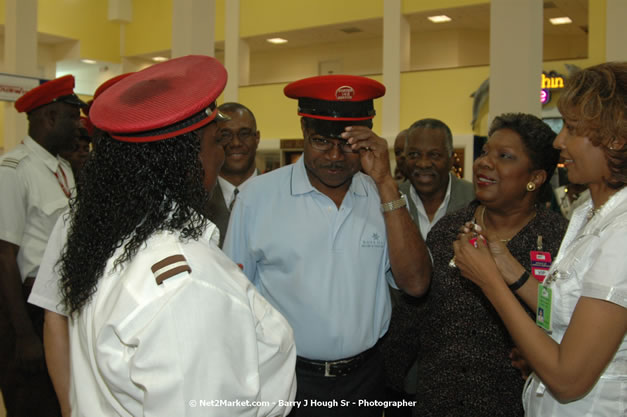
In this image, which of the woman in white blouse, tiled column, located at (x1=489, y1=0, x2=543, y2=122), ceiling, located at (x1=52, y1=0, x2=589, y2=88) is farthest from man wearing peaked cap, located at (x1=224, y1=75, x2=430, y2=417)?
ceiling, located at (x1=52, y1=0, x2=589, y2=88)

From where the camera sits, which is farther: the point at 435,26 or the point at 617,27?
the point at 435,26

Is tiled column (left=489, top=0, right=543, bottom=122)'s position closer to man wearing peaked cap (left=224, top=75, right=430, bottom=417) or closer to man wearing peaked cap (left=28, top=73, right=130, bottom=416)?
man wearing peaked cap (left=224, top=75, right=430, bottom=417)

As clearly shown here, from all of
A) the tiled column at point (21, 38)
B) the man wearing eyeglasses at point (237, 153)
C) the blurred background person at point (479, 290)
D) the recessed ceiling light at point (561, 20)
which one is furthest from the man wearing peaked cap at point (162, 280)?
the recessed ceiling light at point (561, 20)

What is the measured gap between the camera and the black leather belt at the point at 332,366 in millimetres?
2074

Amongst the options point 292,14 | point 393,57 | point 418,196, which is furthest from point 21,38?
point 292,14

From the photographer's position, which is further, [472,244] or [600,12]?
[600,12]

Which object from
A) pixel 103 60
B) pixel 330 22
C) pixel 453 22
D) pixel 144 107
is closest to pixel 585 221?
pixel 144 107

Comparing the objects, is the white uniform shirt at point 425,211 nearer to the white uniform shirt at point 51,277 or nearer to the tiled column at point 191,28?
the white uniform shirt at point 51,277

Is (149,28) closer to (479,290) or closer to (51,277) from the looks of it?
(51,277)

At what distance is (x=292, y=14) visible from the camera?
12641mm

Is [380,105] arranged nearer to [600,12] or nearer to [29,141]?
[600,12]

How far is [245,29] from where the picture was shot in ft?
42.2

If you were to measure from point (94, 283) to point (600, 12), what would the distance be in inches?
412

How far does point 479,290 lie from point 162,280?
1409mm
